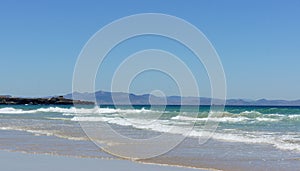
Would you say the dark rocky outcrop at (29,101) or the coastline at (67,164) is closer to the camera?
the coastline at (67,164)

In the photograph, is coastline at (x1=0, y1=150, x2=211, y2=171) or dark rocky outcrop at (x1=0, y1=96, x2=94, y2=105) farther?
dark rocky outcrop at (x1=0, y1=96, x2=94, y2=105)

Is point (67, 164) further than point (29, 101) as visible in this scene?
No

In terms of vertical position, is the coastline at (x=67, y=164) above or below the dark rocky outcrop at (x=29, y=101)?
below

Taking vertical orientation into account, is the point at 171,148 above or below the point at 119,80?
below

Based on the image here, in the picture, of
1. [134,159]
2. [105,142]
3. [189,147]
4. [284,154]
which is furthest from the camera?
[105,142]

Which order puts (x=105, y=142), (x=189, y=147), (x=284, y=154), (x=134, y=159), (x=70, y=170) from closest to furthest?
1. (x=70, y=170)
2. (x=134, y=159)
3. (x=284, y=154)
4. (x=189, y=147)
5. (x=105, y=142)

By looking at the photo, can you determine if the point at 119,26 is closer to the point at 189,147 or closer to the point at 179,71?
the point at 179,71

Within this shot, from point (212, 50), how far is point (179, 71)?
174 cm

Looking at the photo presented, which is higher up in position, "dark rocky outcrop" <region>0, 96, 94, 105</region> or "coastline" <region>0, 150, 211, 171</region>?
"dark rocky outcrop" <region>0, 96, 94, 105</region>

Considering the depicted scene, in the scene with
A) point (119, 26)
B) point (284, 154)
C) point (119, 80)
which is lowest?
point (284, 154)

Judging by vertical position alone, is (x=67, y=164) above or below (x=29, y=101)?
below

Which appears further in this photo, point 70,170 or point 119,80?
point 119,80

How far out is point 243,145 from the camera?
53.9 feet

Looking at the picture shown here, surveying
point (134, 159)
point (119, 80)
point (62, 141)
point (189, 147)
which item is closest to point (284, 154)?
point (189, 147)
